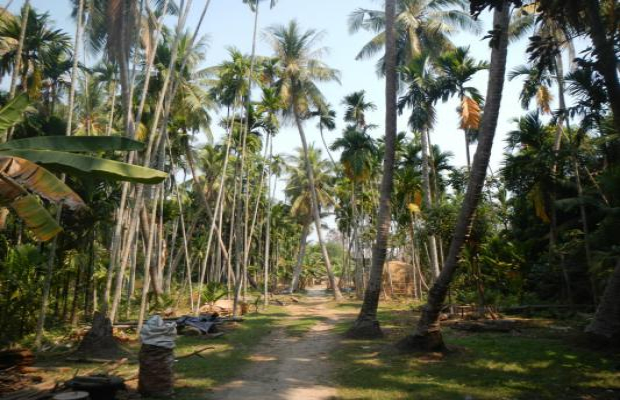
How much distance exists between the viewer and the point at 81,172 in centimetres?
823

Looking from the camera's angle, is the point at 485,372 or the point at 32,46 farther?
the point at 32,46

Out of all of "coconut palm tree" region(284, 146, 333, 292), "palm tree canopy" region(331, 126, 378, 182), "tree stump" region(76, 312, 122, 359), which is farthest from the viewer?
"coconut palm tree" region(284, 146, 333, 292)

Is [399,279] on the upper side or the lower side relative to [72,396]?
upper

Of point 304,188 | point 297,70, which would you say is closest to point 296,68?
point 297,70

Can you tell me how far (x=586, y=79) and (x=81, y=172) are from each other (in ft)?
40.4

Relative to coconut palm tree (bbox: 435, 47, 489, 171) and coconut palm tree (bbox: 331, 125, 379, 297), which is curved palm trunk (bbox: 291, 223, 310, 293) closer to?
coconut palm tree (bbox: 331, 125, 379, 297)

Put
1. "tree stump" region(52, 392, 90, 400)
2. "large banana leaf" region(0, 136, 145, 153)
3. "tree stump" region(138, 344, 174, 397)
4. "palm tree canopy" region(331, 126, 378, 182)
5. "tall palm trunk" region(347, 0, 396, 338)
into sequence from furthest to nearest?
"palm tree canopy" region(331, 126, 378, 182)
"tall palm trunk" region(347, 0, 396, 338)
"large banana leaf" region(0, 136, 145, 153)
"tree stump" region(138, 344, 174, 397)
"tree stump" region(52, 392, 90, 400)

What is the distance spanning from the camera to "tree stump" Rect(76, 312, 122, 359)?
1059 cm

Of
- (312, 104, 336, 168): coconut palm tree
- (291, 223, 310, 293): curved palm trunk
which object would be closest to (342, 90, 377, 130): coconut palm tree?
(312, 104, 336, 168): coconut palm tree

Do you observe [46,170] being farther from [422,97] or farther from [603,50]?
[422,97]

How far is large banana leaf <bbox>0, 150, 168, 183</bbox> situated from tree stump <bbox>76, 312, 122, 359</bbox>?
4.39m

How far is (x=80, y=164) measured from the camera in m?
7.95

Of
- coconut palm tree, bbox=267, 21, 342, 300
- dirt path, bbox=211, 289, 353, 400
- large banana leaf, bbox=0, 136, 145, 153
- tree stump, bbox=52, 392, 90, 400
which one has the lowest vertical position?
dirt path, bbox=211, 289, 353, 400

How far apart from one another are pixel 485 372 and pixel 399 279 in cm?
2606
